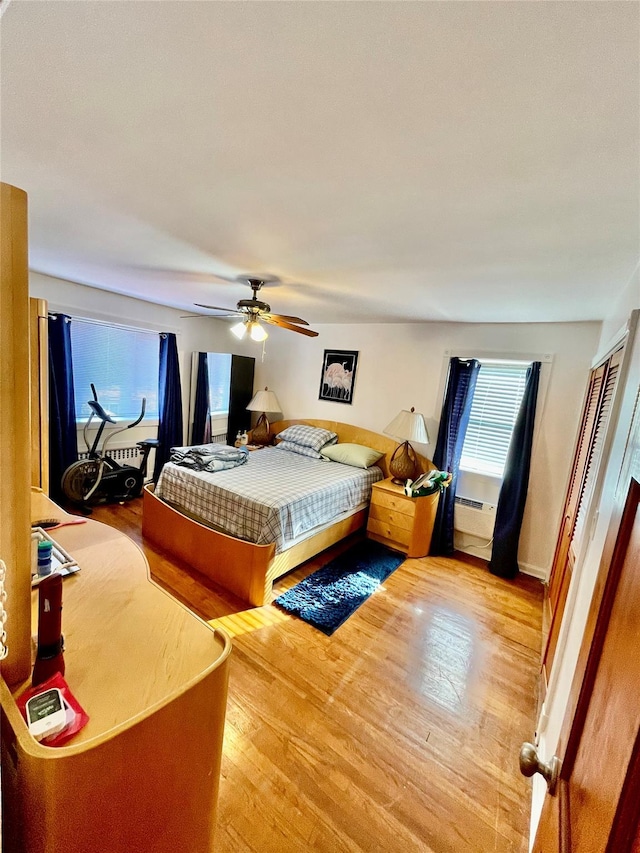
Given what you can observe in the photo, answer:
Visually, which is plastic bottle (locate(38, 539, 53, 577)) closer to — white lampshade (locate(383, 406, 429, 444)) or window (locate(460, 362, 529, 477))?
white lampshade (locate(383, 406, 429, 444))

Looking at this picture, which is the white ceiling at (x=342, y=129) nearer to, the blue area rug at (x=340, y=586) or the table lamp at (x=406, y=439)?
the table lamp at (x=406, y=439)

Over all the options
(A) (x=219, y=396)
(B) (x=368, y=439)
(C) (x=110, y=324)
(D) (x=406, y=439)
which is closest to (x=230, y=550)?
(D) (x=406, y=439)

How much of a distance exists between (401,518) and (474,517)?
78 cm

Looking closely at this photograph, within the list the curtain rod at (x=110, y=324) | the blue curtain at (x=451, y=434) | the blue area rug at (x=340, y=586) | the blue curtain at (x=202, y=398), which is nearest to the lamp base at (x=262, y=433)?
the blue curtain at (x=202, y=398)

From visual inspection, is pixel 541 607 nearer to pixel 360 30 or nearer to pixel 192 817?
→ pixel 192 817

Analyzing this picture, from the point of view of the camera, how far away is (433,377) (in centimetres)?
363

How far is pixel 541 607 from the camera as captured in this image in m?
2.73

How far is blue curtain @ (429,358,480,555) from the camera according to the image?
3.38m

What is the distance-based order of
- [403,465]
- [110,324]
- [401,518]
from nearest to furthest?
[401,518] → [403,465] → [110,324]

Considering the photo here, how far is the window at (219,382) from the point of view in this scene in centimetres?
468

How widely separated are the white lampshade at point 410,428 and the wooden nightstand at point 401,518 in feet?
1.75

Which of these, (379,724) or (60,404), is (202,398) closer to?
(60,404)

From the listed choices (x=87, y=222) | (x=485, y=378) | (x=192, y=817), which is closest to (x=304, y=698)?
(x=192, y=817)

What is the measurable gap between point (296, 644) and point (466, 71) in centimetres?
255
